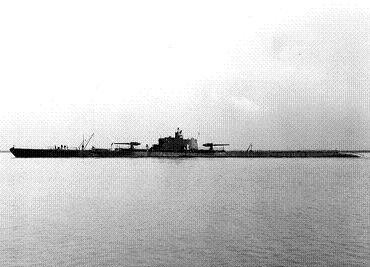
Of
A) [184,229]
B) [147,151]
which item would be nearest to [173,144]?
[147,151]

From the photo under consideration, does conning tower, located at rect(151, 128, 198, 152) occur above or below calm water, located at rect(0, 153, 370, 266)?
above

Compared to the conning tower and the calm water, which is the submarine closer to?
the conning tower

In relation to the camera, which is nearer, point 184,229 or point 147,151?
point 184,229

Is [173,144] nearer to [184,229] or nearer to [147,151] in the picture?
[147,151]

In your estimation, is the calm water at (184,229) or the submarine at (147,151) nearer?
the calm water at (184,229)

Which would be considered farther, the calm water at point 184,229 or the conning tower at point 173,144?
the conning tower at point 173,144

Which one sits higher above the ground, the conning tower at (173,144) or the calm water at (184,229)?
the conning tower at (173,144)

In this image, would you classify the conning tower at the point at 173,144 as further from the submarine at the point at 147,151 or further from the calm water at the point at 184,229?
the calm water at the point at 184,229

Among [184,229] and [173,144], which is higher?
[173,144]

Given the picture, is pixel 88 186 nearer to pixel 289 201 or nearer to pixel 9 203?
pixel 9 203

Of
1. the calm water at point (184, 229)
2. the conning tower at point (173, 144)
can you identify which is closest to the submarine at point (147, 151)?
the conning tower at point (173, 144)

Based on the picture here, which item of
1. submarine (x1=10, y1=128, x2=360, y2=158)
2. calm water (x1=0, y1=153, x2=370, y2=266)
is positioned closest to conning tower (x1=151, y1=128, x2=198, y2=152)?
submarine (x1=10, y1=128, x2=360, y2=158)

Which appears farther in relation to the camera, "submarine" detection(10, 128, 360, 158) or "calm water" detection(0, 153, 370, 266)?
"submarine" detection(10, 128, 360, 158)

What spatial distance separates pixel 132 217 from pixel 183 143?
316 feet
